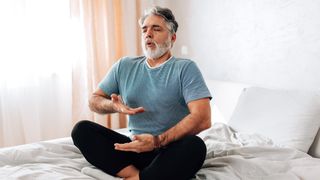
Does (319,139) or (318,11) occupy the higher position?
(318,11)

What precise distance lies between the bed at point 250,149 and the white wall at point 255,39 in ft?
0.94

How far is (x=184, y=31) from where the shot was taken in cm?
321

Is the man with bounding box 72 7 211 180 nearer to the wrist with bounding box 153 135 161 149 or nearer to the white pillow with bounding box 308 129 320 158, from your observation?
the wrist with bounding box 153 135 161 149

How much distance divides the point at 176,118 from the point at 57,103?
1.64 meters

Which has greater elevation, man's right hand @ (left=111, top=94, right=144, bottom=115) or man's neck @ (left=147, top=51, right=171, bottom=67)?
man's neck @ (left=147, top=51, right=171, bottom=67)

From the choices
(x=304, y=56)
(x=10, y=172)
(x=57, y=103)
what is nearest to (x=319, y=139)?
(x=304, y=56)

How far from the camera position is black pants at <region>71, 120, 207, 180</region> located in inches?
51.8

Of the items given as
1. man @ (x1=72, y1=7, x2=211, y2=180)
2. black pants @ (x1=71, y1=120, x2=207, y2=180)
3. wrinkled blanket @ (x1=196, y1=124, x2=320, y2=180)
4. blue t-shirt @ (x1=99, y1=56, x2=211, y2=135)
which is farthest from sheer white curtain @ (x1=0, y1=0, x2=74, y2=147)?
wrinkled blanket @ (x1=196, y1=124, x2=320, y2=180)

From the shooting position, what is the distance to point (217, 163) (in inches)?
57.8

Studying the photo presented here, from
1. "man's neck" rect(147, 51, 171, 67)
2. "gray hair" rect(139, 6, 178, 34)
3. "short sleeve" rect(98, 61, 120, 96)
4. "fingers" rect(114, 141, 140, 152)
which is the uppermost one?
"gray hair" rect(139, 6, 178, 34)

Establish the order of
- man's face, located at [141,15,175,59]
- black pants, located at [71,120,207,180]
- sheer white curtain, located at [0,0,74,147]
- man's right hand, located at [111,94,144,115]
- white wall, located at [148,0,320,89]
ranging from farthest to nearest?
sheer white curtain, located at [0,0,74,147], white wall, located at [148,0,320,89], man's face, located at [141,15,175,59], man's right hand, located at [111,94,144,115], black pants, located at [71,120,207,180]

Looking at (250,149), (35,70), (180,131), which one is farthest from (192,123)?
(35,70)

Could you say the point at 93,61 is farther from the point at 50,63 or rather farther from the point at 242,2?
the point at 242,2

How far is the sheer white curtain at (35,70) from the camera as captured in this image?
2.62 m
